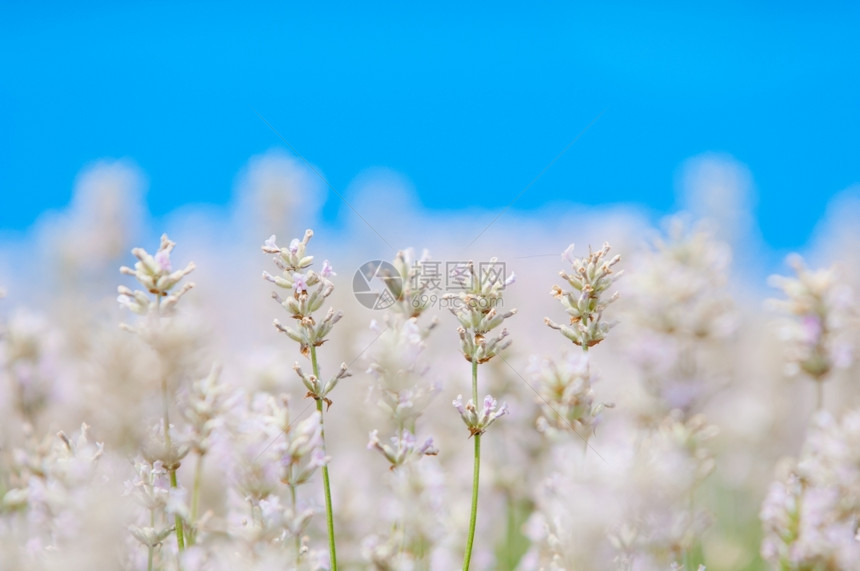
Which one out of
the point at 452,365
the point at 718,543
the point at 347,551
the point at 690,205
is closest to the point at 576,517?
the point at 347,551

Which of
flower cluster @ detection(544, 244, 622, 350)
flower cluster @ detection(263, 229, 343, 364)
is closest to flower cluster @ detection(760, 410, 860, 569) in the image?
flower cluster @ detection(544, 244, 622, 350)

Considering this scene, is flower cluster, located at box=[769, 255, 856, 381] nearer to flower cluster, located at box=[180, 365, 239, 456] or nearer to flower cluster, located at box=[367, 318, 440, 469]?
flower cluster, located at box=[367, 318, 440, 469]

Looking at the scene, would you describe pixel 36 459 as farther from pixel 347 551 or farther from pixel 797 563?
pixel 797 563

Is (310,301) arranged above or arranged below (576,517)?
above

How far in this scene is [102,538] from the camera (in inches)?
57.8

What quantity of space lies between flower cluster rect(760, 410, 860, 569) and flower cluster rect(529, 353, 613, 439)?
85 centimetres

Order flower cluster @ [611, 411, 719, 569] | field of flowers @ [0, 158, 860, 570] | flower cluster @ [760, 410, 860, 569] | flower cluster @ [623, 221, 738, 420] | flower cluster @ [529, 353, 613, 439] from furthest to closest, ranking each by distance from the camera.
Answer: flower cluster @ [623, 221, 738, 420] → flower cluster @ [760, 410, 860, 569] → flower cluster @ [529, 353, 613, 439] → flower cluster @ [611, 411, 719, 569] → field of flowers @ [0, 158, 860, 570]

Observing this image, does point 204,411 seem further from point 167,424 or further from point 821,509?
point 821,509

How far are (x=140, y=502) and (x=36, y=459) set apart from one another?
1.95ft

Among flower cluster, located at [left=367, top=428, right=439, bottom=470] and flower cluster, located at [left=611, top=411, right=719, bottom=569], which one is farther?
flower cluster, located at [left=367, top=428, right=439, bottom=470]

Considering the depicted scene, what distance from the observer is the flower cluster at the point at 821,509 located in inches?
92.4

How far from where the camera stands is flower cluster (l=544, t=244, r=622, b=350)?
226 cm

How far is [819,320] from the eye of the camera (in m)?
3.26

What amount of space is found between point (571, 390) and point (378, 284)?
0.99m
